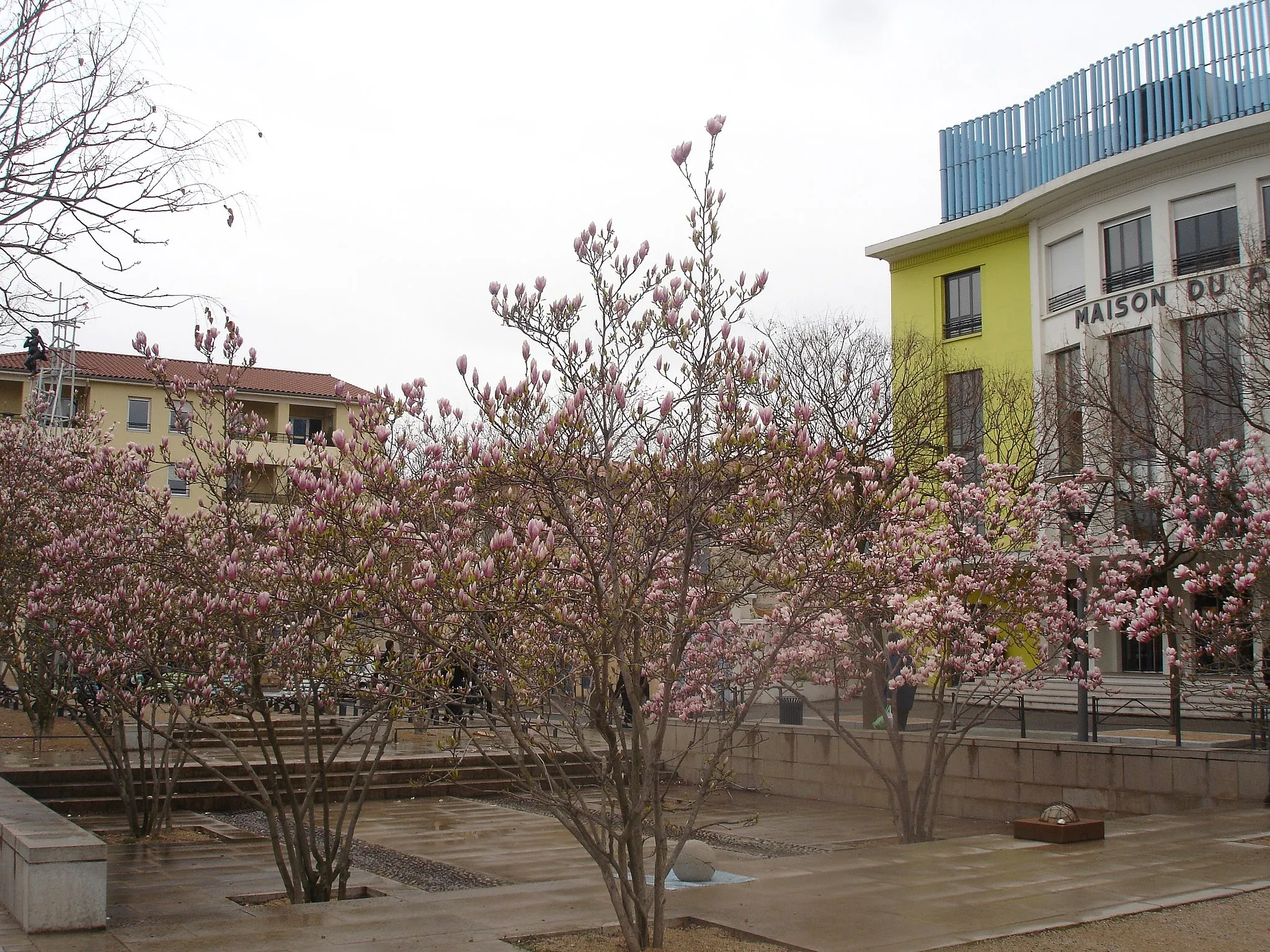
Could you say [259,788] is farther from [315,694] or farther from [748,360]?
[748,360]

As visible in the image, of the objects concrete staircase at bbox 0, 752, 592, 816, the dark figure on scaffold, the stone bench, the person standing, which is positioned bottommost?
concrete staircase at bbox 0, 752, 592, 816

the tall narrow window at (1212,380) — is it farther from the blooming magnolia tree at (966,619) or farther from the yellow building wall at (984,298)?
the yellow building wall at (984,298)

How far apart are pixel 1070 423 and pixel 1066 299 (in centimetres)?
698

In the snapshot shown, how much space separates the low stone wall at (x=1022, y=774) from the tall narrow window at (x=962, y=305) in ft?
46.1

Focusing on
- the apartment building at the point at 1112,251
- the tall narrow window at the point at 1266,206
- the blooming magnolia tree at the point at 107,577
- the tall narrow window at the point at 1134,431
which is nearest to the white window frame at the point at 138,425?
the apartment building at the point at 1112,251

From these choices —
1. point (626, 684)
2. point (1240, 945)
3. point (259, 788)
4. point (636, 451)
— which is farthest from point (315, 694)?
point (1240, 945)

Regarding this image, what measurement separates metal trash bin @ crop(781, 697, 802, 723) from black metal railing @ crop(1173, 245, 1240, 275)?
12.4m

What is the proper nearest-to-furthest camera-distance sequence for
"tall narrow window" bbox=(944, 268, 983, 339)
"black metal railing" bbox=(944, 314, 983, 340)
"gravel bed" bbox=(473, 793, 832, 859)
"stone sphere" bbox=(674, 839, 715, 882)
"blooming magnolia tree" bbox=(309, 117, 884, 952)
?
"blooming magnolia tree" bbox=(309, 117, 884, 952) < "stone sphere" bbox=(674, 839, 715, 882) < "gravel bed" bbox=(473, 793, 832, 859) < "black metal railing" bbox=(944, 314, 983, 340) < "tall narrow window" bbox=(944, 268, 983, 339)

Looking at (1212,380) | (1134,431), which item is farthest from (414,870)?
(1212,380)

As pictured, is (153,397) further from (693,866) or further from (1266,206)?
(693,866)

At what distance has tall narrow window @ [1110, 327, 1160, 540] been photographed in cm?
A: 1909

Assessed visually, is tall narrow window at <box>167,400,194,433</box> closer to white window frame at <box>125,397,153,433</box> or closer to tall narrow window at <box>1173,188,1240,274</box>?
tall narrow window at <box>1173,188,1240,274</box>

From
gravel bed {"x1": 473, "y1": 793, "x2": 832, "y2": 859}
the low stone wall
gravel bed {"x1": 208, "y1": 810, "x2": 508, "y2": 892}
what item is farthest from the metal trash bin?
gravel bed {"x1": 208, "y1": 810, "x2": 508, "y2": 892}

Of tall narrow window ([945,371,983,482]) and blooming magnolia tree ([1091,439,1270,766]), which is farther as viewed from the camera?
tall narrow window ([945,371,983,482])
